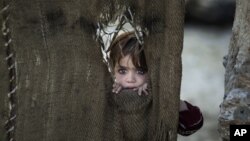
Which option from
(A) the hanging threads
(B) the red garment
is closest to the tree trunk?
(B) the red garment

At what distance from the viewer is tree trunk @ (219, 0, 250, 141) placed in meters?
2.01

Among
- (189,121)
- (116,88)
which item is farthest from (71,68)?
(189,121)

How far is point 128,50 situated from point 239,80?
0.41 meters

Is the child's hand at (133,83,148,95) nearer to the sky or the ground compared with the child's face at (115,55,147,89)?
nearer to the ground

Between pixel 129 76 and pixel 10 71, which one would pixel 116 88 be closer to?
pixel 129 76

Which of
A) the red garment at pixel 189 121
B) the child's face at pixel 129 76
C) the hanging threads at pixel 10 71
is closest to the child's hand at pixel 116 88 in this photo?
the child's face at pixel 129 76

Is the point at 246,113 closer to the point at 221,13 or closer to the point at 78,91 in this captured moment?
the point at 78,91

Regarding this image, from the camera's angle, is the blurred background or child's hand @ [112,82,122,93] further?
the blurred background

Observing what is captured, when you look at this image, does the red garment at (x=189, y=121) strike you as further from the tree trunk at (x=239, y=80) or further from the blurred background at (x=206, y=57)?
the blurred background at (x=206, y=57)

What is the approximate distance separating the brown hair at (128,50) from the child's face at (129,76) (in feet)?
0.05

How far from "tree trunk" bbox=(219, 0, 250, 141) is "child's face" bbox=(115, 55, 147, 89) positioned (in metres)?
0.31

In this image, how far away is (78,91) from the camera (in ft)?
6.89

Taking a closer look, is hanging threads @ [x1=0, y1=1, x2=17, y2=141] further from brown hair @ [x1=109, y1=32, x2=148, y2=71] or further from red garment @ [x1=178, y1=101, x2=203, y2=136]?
red garment @ [x1=178, y1=101, x2=203, y2=136]

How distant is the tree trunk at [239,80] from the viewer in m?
2.01
